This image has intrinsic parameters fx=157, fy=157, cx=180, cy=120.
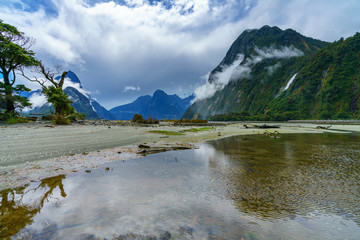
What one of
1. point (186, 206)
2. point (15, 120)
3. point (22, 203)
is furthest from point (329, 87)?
point (15, 120)

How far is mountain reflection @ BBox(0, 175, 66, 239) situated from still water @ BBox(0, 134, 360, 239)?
0.5 inches

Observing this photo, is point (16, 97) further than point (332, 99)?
No

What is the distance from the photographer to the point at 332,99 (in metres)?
114

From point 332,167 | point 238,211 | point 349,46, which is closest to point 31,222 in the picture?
point 238,211

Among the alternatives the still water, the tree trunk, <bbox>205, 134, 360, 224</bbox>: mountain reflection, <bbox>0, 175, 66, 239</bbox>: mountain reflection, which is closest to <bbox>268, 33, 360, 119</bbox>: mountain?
<bbox>205, 134, 360, 224</bbox>: mountain reflection

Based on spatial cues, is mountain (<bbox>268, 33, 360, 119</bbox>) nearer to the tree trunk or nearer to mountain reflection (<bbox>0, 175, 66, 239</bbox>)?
mountain reflection (<bbox>0, 175, 66, 239</bbox>)

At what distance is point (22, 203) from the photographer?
11.0 feet

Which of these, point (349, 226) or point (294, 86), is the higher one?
point (294, 86)

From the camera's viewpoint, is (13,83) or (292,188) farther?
(13,83)

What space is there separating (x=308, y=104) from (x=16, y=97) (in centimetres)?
17126

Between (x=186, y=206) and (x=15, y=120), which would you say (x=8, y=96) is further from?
(x=186, y=206)

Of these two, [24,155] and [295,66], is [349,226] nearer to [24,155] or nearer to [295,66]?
[24,155]

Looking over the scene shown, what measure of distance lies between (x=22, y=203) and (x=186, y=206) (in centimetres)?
351

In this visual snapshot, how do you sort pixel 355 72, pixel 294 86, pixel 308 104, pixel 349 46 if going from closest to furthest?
pixel 355 72, pixel 349 46, pixel 308 104, pixel 294 86
